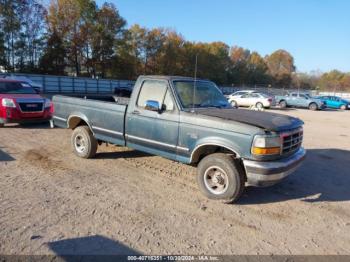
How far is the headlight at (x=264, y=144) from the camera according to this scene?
13.8ft

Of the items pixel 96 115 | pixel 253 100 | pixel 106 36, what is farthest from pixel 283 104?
pixel 106 36

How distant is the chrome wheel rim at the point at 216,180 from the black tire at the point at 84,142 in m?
2.97

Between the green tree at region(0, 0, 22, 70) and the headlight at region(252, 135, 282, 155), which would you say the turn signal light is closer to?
the headlight at region(252, 135, 282, 155)

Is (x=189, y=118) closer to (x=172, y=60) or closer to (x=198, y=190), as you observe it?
(x=198, y=190)

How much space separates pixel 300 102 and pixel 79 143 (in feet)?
89.6

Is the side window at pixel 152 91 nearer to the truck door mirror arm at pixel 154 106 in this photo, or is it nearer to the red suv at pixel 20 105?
the truck door mirror arm at pixel 154 106

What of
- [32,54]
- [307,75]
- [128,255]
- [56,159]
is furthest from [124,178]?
[307,75]

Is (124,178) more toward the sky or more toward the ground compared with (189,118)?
more toward the ground

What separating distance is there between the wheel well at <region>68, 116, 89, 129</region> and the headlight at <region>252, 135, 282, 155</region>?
4205 millimetres

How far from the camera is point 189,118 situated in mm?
4914

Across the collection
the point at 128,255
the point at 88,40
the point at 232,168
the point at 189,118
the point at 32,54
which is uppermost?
the point at 88,40

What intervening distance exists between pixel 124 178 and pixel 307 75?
121m

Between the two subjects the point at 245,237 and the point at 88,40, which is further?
the point at 88,40

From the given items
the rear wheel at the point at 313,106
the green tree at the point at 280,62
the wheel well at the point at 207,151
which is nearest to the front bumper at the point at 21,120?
the wheel well at the point at 207,151
